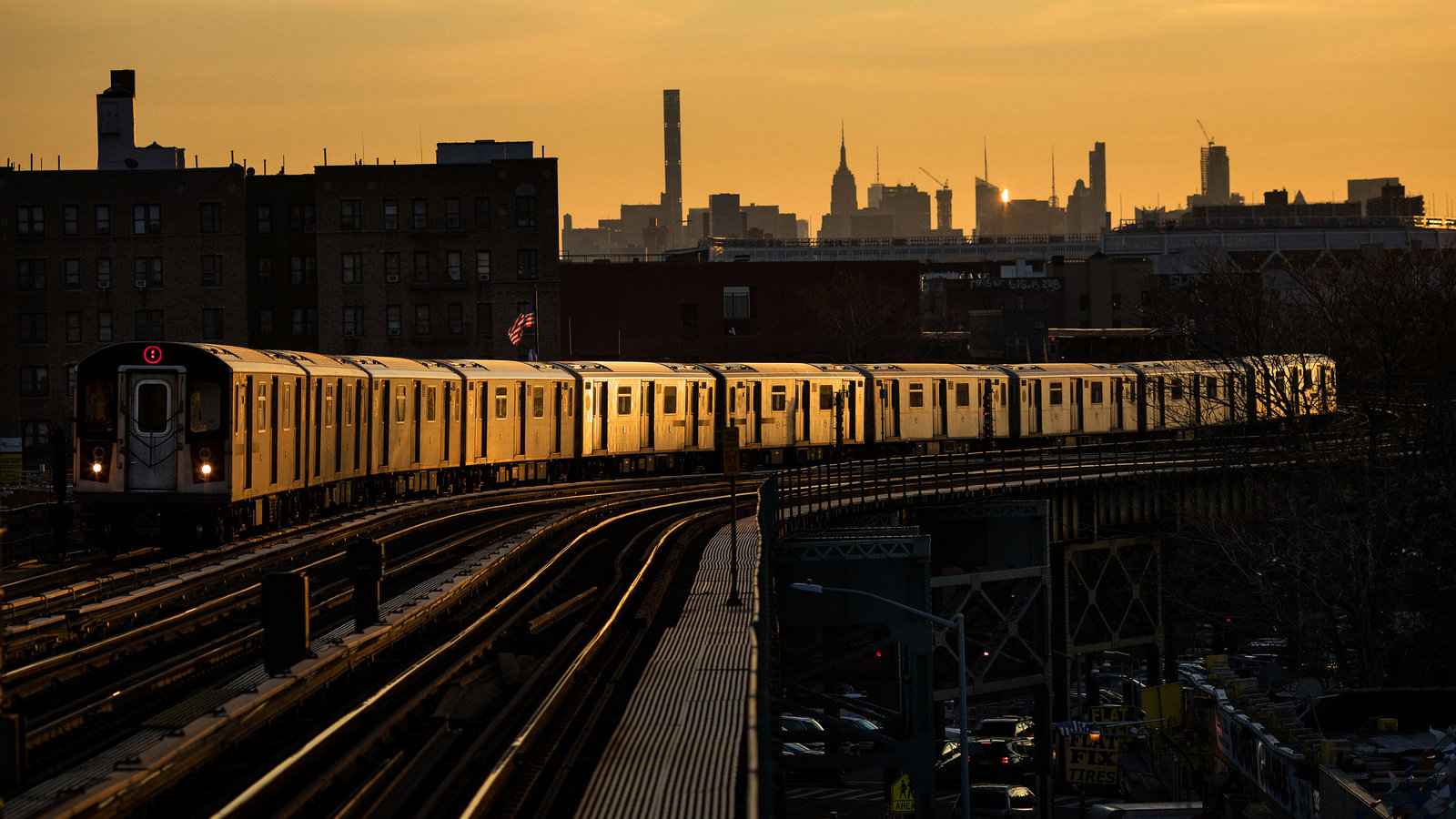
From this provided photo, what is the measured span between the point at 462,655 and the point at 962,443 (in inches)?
1499

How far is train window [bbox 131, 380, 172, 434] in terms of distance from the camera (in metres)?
26.4

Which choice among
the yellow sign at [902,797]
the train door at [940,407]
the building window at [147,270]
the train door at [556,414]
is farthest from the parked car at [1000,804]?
the building window at [147,270]

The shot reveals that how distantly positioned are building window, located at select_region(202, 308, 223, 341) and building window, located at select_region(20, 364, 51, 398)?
24.6 feet

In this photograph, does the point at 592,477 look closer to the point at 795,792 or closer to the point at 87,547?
the point at 795,792

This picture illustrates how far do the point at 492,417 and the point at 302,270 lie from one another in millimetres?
36375

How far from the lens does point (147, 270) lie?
7262cm

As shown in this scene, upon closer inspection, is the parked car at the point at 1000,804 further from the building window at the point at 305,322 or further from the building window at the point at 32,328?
the building window at the point at 32,328

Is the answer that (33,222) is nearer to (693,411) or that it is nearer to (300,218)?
(300,218)

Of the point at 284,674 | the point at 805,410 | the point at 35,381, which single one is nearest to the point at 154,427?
the point at 284,674

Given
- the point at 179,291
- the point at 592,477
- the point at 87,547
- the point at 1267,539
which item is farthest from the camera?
the point at 179,291

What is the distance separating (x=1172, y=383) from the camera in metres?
58.4

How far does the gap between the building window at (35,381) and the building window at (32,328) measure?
127 cm

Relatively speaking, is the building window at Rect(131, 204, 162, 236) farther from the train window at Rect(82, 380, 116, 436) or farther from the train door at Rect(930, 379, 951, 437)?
the train window at Rect(82, 380, 116, 436)

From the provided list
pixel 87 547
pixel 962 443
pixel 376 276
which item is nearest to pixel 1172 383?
pixel 962 443
